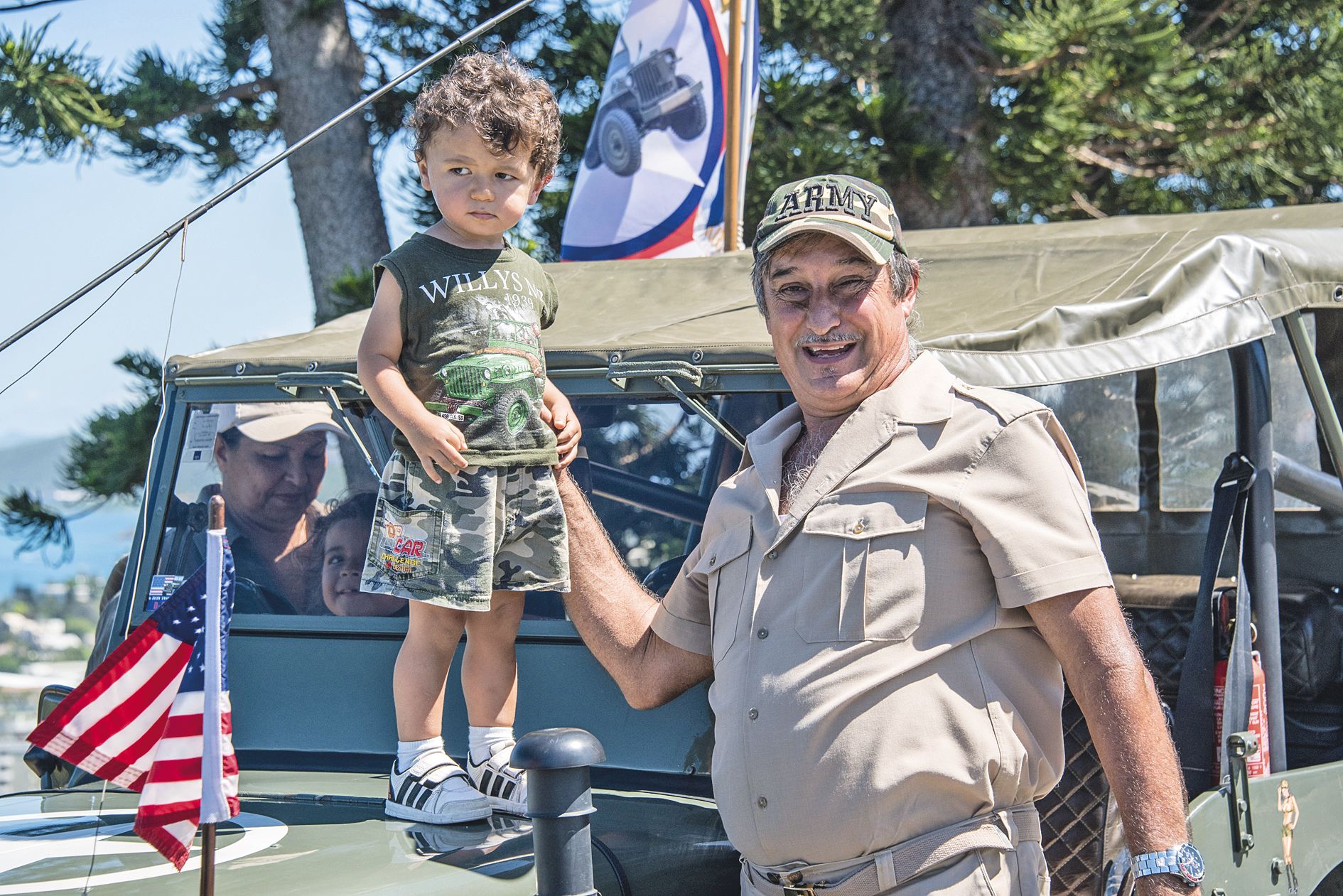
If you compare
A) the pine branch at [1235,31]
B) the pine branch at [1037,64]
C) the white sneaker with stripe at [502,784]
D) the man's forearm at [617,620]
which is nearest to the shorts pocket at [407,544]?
the man's forearm at [617,620]

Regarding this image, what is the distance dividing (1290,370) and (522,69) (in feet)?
8.44

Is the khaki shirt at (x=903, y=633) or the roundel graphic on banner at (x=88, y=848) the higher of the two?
the khaki shirt at (x=903, y=633)

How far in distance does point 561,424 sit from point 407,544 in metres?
0.35

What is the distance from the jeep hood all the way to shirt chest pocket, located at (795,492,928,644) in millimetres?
579

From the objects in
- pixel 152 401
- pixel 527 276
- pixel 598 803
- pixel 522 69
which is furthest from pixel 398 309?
pixel 152 401

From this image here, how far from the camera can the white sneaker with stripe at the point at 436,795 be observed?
2406 millimetres

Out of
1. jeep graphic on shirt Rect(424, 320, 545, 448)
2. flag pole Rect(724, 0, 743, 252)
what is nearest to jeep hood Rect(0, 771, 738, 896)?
jeep graphic on shirt Rect(424, 320, 545, 448)

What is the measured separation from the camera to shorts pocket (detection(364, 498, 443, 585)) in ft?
7.95

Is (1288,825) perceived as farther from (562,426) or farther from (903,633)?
(562,426)

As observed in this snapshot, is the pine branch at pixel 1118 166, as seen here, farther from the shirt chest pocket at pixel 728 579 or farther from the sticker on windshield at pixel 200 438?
the shirt chest pocket at pixel 728 579

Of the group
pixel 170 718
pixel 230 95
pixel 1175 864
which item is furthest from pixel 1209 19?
pixel 170 718

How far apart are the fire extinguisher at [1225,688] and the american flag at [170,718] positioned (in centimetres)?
188

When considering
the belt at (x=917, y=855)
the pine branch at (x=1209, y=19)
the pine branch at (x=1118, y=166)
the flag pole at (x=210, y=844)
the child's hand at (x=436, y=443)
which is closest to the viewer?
the flag pole at (x=210, y=844)

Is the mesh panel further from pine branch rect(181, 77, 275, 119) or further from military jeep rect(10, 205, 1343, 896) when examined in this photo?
pine branch rect(181, 77, 275, 119)
